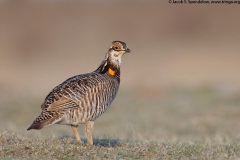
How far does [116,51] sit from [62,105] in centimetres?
155

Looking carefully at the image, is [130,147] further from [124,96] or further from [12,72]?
[12,72]

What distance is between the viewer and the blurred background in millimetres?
15297

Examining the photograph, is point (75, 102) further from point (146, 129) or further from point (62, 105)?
point (146, 129)

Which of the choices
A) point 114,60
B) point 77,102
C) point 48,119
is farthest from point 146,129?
point 48,119

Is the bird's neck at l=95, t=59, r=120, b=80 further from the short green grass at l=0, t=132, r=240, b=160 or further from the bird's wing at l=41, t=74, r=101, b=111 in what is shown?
the short green grass at l=0, t=132, r=240, b=160

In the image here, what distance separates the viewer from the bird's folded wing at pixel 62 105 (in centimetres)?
825

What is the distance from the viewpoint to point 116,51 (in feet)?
31.0

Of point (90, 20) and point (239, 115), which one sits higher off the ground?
point (90, 20)

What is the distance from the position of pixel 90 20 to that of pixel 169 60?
1436 cm

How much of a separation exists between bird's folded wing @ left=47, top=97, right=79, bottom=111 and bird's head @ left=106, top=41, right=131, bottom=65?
4.45 ft

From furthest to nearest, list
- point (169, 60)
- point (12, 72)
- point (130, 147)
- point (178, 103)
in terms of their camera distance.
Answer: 1. point (169, 60)
2. point (12, 72)
3. point (178, 103)
4. point (130, 147)

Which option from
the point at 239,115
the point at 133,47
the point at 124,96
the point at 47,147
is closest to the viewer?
the point at 47,147

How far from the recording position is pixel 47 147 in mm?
8078

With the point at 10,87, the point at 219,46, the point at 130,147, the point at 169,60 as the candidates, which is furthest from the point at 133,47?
the point at 130,147
